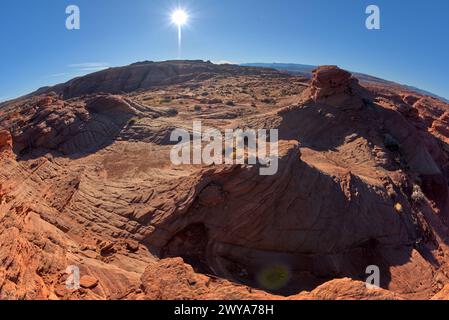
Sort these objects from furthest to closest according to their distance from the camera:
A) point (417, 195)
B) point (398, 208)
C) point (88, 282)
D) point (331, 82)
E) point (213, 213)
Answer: point (331, 82)
point (417, 195)
point (398, 208)
point (213, 213)
point (88, 282)

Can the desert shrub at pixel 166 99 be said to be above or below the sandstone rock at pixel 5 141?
above

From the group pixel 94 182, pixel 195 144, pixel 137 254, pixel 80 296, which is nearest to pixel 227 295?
pixel 80 296

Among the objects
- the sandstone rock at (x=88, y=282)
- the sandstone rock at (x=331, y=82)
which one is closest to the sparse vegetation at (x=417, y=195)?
the sandstone rock at (x=331, y=82)

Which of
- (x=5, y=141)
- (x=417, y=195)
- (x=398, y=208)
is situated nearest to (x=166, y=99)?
(x=5, y=141)

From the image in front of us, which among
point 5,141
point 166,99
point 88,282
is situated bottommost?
point 88,282

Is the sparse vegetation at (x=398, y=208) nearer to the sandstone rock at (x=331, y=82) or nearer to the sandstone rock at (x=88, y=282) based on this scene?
the sandstone rock at (x=331, y=82)

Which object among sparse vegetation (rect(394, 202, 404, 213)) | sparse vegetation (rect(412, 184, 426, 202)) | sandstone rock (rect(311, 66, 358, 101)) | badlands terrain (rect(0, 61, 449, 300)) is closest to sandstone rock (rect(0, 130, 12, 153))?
badlands terrain (rect(0, 61, 449, 300))

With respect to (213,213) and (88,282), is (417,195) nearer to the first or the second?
(213,213)

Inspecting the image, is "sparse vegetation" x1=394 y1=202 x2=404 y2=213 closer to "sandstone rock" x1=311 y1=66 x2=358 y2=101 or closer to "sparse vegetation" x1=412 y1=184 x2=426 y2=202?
"sparse vegetation" x1=412 y1=184 x2=426 y2=202
